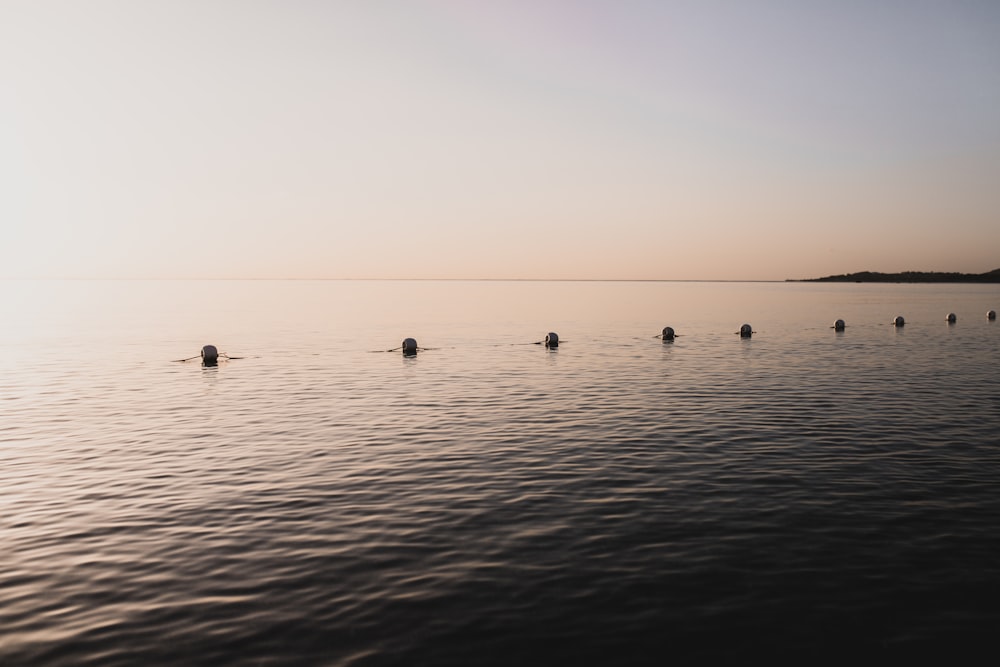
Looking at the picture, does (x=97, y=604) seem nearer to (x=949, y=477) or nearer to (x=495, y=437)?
(x=495, y=437)

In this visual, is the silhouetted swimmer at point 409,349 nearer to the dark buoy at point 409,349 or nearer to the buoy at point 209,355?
the dark buoy at point 409,349

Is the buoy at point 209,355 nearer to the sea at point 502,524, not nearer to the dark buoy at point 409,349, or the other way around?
the sea at point 502,524

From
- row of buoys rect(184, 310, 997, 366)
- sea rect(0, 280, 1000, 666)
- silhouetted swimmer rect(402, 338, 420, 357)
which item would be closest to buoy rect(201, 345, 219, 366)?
row of buoys rect(184, 310, 997, 366)

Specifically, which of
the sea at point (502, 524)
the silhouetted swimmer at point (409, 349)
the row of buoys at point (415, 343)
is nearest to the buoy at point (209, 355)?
the row of buoys at point (415, 343)

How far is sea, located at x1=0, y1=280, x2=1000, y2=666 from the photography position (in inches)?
466

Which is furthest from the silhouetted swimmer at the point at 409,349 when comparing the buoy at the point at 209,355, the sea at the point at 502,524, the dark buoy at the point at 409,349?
the sea at the point at 502,524

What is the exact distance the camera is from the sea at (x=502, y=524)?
11.8 meters

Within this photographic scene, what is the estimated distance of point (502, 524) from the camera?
17328mm

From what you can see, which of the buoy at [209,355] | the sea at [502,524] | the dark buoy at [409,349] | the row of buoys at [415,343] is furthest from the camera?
the dark buoy at [409,349]

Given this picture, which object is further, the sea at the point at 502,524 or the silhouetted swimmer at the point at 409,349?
the silhouetted swimmer at the point at 409,349

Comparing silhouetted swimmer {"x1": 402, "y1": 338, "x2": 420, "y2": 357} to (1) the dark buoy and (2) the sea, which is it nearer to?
(1) the dark buoy

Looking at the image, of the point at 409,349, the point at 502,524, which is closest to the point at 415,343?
the point at 409,349

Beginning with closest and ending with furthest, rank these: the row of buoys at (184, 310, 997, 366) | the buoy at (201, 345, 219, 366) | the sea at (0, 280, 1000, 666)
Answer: the sea at (0, 280, 1000, 666) < the buoy at (201, 345, 219, 366) < the row of buoys at (184, 310, 997, 366)

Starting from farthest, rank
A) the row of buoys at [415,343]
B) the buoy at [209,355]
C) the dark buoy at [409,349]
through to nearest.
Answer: the dark buoy at [409,349] < the row of buoys at [415,343] < the buoy at [209,355]
